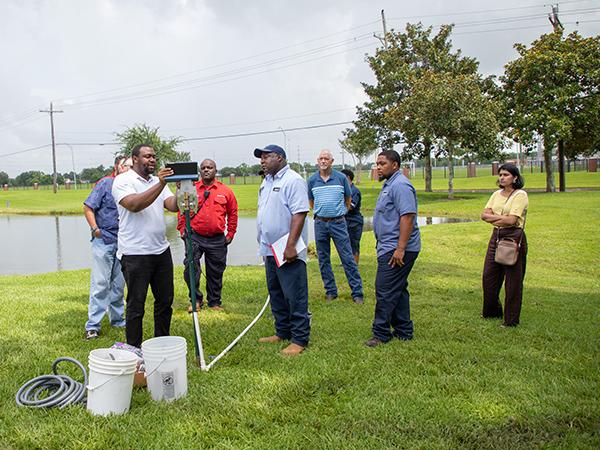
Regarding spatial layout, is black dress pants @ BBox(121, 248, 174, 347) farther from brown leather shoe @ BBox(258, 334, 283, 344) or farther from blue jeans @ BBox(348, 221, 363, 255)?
blue jeans @ BBox(348, 221, 363, 255)

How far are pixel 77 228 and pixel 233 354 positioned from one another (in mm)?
22257

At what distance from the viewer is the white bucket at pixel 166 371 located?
3.95 metres

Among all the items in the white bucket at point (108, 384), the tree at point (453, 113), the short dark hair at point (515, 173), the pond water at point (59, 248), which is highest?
the tree at point (453, 113)

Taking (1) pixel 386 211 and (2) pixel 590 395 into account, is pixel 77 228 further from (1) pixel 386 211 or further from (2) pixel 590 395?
(2) pixel 590 395

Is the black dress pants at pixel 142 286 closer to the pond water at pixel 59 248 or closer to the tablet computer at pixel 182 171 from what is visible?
the tablet computer at pixel 182 171

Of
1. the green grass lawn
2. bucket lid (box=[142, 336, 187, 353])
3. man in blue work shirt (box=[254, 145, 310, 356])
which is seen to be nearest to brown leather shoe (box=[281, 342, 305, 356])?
man in blue work shirt (box=[254, 145, 310, 356])

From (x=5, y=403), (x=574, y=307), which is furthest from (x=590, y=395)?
(x=5, y=403)

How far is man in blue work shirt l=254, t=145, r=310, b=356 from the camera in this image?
503 cm

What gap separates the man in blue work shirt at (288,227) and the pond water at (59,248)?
7732mm

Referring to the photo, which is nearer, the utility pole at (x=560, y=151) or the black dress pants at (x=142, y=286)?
the black dress pants at (x=142, y=286)

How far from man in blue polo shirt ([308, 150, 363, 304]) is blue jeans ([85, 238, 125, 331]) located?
2.88m

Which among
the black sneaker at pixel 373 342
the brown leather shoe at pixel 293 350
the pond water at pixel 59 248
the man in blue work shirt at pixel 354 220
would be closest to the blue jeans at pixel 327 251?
the man in blue work shirt at pixel 354 220

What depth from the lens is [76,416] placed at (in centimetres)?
367

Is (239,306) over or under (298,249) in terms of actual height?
under
